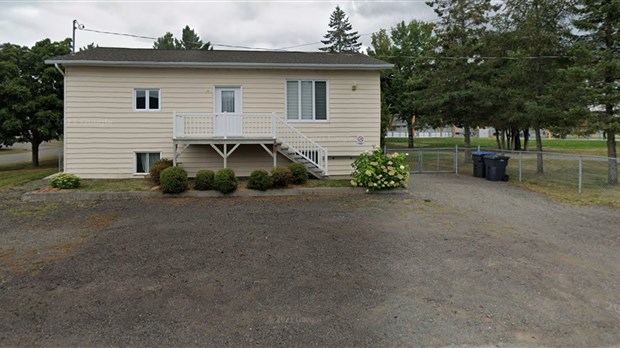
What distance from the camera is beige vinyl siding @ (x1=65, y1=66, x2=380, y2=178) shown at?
1167 centimetres

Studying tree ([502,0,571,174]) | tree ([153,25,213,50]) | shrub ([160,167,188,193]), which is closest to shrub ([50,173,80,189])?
shrub ([160,167,188,193])

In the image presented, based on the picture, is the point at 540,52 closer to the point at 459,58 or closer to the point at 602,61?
the point at 602,61

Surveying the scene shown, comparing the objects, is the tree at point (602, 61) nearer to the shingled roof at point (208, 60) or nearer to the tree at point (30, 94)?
the shingled roof at point (208, 60)

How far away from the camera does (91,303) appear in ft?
12.0

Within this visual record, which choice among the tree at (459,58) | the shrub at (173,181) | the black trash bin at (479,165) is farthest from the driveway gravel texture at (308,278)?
the tree at (459,58)

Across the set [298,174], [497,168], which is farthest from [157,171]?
[497,168]

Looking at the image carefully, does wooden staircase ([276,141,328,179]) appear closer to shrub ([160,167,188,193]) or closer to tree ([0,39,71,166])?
shrub ([160,167,188,193])

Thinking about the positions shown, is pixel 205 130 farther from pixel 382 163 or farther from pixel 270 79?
pixel 382 163

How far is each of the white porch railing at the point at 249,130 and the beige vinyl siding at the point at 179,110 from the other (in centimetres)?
63

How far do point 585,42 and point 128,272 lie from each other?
1496 centimetres

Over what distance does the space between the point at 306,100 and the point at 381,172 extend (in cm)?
402

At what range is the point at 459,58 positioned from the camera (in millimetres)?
17656

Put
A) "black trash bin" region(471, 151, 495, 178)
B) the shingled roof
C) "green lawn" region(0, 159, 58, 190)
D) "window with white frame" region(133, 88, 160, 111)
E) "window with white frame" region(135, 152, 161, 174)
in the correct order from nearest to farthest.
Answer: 1. the shingled roof
2. "window with white frame" region(133, 88, 160, 111)
3. "window with white frame" region(135, 152, 161, 174)
4. "green lawn" region(0, 159, 58, 190)
5. "black trash bin" region(471, 151, 495, 178)

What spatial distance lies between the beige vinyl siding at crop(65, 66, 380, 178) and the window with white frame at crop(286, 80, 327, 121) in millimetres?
185
